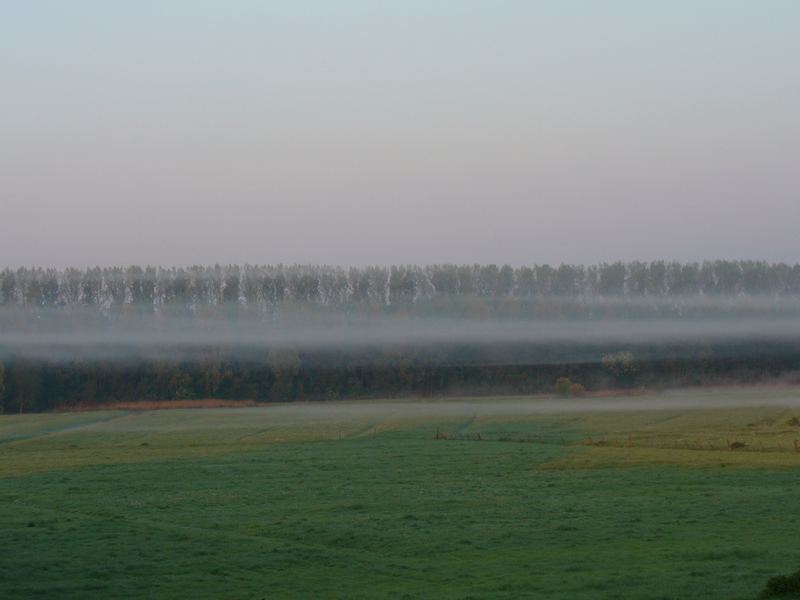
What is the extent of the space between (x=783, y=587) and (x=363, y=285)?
9133 cm

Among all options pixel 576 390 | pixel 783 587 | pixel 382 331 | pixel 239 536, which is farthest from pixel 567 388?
pixel 783 587

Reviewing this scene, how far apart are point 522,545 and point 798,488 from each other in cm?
1001

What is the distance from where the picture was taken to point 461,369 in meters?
84.1

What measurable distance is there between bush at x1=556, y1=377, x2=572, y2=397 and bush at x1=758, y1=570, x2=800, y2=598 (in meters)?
61.9

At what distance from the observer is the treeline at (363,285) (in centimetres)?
10000

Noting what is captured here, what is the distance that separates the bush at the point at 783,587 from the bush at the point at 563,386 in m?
61.9

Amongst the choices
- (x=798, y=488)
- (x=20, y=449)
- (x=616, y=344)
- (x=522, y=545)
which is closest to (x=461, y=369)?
(x=616, y=344)

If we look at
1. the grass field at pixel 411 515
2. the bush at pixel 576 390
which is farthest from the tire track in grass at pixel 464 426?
the bush at pixel 576 390

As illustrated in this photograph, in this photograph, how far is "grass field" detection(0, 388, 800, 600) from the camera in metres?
16.4

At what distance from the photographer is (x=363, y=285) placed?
104688 millimetres

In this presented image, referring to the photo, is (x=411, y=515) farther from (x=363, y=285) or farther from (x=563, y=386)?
(x=363, y=285)

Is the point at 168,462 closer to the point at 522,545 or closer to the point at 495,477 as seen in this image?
the point at 495,477

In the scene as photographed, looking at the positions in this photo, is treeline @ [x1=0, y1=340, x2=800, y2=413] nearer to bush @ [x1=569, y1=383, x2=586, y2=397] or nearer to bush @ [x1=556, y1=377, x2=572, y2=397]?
bush @ [x1=556, y1=377, x2=572, y2=397]

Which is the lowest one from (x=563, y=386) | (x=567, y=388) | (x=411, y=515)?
(x=567, y=388)
